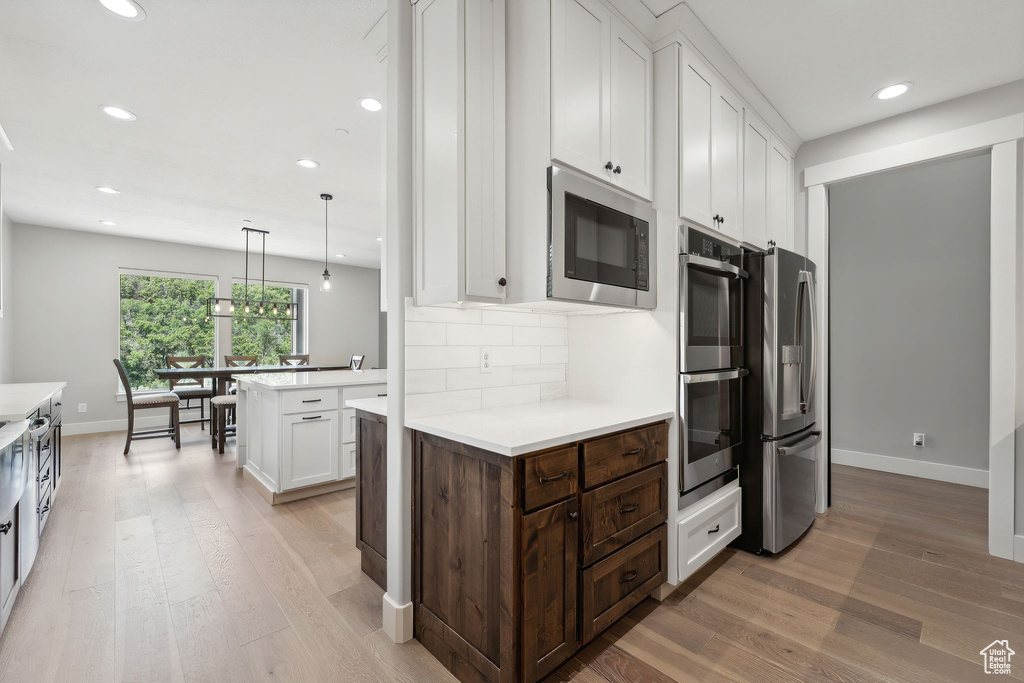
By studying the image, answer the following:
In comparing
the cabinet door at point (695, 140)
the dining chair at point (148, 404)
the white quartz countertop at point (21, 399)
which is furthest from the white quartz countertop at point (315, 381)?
the cabinet door at point (695, 140)

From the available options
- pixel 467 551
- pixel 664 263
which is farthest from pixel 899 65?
pixel 467 551

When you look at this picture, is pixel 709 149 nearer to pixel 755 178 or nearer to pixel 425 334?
pixel 755 178

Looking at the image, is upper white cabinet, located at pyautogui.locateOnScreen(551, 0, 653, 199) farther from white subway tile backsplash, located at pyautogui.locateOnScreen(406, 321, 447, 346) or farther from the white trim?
the white trim

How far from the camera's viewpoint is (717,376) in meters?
2.27

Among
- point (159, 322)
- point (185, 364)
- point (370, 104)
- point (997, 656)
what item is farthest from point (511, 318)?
point (159, 322)

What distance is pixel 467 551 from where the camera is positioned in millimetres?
1560

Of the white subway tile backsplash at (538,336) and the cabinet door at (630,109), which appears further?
the white subway tile backsplash at (538,336)

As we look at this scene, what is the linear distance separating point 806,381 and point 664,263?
137 centimetres

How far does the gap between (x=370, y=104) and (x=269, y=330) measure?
18.4 ft

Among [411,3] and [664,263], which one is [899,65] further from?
[411,3]

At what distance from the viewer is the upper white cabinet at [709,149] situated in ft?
6.95

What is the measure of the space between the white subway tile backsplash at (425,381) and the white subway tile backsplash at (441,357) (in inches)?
0.8

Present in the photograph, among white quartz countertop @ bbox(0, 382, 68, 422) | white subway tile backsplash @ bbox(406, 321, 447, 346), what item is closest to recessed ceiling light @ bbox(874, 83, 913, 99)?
white subway tile backsplash @ bbox(406, 321, 447, 346)

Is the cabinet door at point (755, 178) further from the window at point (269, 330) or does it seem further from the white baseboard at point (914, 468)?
the window at point (269, 330)
